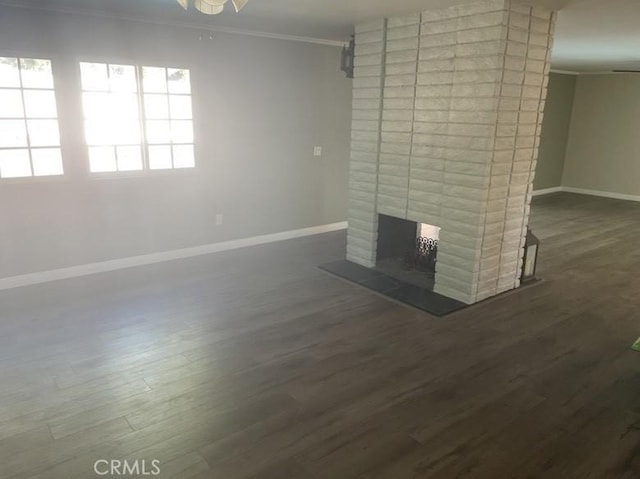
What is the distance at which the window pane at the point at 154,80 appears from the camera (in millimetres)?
4641

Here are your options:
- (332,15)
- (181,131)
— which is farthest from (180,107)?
(332,15)

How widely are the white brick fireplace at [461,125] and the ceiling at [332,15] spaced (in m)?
0.23

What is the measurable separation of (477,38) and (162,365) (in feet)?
10.9

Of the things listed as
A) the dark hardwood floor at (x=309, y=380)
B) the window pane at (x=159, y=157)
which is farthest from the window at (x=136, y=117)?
the dark hardwood floor at (x=309, y=380)

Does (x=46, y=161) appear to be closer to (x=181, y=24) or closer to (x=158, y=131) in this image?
(x=158, y=131)

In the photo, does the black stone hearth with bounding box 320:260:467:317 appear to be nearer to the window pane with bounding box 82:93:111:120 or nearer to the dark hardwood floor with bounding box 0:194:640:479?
the dark hardwood floor with bounding box 0:194:640:479

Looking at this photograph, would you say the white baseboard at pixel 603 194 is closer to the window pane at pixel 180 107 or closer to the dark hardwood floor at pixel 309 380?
the dark hardwood floor at pixel 309 380

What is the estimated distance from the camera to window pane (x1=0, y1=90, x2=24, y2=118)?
3980 millimetres

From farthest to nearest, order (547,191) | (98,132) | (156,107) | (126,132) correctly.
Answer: (547,191) < (156,107) < (126,132) < (98,132)

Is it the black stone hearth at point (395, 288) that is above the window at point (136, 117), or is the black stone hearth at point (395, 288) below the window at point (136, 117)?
below

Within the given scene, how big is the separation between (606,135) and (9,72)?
10146 mm

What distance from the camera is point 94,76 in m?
4.37

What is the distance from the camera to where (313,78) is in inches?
229

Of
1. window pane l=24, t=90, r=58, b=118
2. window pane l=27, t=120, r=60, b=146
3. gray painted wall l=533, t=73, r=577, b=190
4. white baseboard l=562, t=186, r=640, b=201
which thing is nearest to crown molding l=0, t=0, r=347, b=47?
window pane l=24, t=90, r=58, b=118
